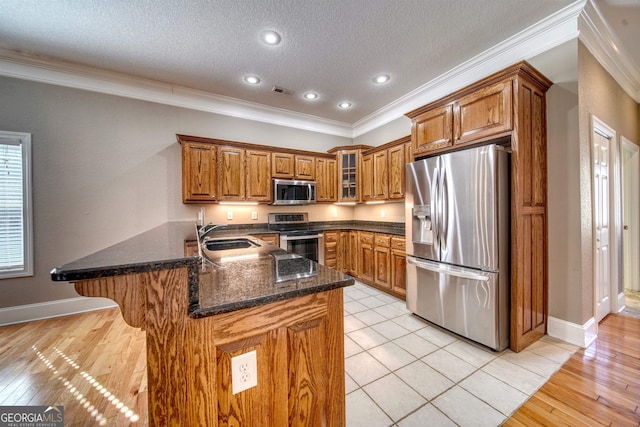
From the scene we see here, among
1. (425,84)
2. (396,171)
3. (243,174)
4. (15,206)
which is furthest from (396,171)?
(15,206)

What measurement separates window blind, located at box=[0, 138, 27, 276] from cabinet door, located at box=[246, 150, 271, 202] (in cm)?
258

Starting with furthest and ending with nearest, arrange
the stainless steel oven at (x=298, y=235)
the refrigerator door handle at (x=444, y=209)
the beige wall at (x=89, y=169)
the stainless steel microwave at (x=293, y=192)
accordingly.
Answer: the stainless steel microwave at (x=293, y=192) → the stainless steel oven at (x=298, y=235) → the beige wall at (x=89, y=169) → the refrigerator door handle at (x=444, y=209)

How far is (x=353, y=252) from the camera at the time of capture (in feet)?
14.1

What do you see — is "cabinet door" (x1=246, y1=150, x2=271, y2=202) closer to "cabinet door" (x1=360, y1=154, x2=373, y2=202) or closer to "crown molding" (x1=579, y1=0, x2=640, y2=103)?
"cabinet door" (x1=360, y1=154, x2=373, y2=202)

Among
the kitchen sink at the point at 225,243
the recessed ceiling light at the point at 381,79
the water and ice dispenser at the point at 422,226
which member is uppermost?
the recessed ceiling light at the point at 381,79

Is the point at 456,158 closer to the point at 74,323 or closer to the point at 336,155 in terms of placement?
the point at 336,155

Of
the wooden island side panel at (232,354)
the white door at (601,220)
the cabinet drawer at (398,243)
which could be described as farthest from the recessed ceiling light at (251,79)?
the white door at (601,220)

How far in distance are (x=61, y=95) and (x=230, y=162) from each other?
210 cm

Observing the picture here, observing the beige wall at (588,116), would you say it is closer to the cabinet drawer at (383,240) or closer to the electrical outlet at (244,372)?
the cabinet drawer at (383,240)

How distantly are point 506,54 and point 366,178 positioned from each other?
237cm

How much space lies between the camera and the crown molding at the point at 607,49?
2172 millimetres

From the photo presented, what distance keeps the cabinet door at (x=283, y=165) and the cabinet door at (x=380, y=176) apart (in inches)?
56.5

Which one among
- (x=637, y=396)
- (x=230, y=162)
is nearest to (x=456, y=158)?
(x=637, y=396)

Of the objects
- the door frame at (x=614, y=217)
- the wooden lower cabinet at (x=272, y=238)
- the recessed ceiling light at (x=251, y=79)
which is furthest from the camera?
the wooden lower cabinet at (x=272, y=238)
